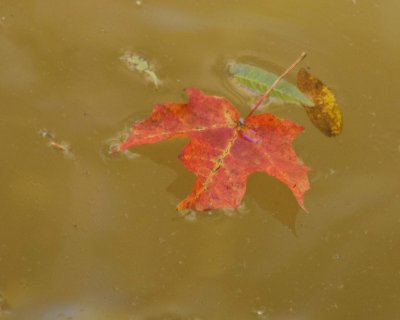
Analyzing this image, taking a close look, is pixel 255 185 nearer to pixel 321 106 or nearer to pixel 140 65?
pixel 321 106

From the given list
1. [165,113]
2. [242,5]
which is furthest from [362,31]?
[165,113]

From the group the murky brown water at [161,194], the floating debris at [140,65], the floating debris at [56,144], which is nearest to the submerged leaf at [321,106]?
the murky brown water at [161,194]

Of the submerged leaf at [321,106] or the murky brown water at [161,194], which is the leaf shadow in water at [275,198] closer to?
the murky brown water at [161,194]

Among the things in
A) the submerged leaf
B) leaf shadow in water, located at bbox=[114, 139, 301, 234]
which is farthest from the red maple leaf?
the submerged leaf

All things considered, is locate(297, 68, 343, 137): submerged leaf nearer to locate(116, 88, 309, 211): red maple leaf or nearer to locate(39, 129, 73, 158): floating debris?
locate(116, 88, 309, 211): red maple leaf

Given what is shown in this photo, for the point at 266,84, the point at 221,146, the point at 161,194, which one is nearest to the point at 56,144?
the point at 161,194
